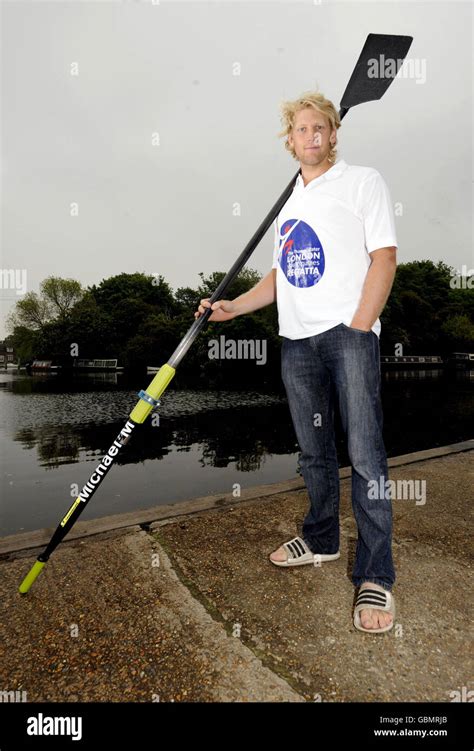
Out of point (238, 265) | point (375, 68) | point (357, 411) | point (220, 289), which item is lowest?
point (357, 411)

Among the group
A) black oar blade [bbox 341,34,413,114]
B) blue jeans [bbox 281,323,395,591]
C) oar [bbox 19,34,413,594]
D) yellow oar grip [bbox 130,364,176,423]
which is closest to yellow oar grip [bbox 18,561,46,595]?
oar [bbox 19,34,413,594]

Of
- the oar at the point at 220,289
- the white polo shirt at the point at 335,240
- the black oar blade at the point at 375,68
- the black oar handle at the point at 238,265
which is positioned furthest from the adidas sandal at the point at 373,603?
the black oar blade at the point at 375,68

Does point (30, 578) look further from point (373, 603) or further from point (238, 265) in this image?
point (238, 265)

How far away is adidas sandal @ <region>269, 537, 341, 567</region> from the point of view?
264 centimetres

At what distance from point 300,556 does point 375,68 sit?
3126mm

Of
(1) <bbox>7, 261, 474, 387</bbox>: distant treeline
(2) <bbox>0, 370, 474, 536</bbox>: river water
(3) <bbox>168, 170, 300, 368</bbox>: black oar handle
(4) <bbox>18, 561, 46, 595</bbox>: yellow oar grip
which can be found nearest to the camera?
(4) <bbox>18, 561, 46, 595</bbox>: yellow oar grip

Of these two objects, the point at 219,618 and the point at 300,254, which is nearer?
the point at 219,618

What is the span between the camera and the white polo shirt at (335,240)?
89.8 inches

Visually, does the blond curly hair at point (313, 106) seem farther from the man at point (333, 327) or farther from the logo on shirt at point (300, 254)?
the logo on shirt at point (300, 254)

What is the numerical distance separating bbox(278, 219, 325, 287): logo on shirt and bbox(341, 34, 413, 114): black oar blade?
1.06m

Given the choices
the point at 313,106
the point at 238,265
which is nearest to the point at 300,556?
the point at 238,265

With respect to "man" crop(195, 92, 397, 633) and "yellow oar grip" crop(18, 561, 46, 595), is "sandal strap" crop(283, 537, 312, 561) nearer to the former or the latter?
"man" crop(195, 92, 397, 633)

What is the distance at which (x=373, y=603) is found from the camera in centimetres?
214
